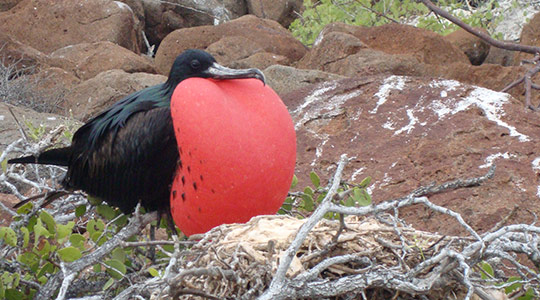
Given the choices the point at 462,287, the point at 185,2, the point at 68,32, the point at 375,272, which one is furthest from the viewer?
the point at 185,2

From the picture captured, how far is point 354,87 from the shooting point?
356cm

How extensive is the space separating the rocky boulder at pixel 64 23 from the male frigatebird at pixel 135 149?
5163 millimetres

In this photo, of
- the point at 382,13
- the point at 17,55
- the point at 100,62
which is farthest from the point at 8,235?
the point at 382,13

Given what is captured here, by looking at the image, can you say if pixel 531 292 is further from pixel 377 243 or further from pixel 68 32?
pixel 68 32

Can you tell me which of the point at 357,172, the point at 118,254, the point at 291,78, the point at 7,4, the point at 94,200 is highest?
the point at 118,254

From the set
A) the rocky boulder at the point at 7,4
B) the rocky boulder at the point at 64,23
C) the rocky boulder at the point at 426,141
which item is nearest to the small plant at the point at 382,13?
the rocky boulder at the point at 64,23

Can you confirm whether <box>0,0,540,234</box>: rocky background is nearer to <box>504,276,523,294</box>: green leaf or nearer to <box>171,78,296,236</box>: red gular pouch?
<box>504,276,523,294</box>: green leaf

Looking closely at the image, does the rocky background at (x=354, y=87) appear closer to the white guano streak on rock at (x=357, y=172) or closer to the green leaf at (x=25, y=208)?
the white guano streak on rock at (x=357, y=172)

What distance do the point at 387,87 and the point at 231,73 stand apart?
1446 mm

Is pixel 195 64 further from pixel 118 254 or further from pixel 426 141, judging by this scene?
pixel 426 141

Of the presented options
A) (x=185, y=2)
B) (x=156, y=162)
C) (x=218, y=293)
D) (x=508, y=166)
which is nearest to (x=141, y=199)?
(x=156, y=162)

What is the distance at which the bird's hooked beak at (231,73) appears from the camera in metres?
2.13

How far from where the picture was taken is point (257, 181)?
2.04 m

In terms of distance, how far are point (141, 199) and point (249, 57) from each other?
140 inches
